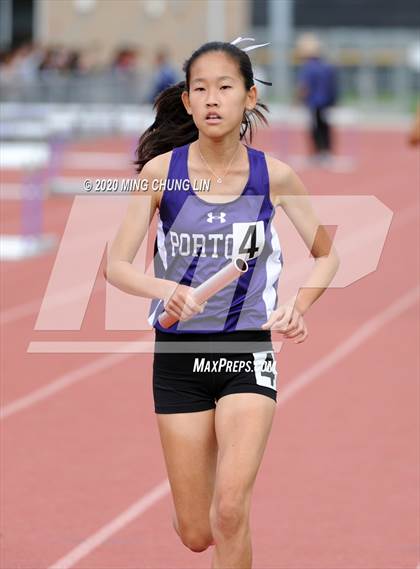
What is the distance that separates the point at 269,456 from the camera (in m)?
7.20

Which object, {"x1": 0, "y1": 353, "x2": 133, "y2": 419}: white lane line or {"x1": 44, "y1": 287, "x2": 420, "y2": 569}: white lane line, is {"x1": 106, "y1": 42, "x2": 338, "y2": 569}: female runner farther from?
{"x1": 0, "y1": 353, "x2": 133, "y2": 419}: white lane line

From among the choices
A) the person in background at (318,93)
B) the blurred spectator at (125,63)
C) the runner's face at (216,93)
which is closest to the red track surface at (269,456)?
the runner's face at (216,93)

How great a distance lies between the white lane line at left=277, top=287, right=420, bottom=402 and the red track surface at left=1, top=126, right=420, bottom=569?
0.11ft

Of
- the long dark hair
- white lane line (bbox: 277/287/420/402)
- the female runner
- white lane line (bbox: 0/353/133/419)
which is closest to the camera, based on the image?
the female runner

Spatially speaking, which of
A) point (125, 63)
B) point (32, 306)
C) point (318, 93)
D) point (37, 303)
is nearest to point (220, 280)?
point (32, 306)

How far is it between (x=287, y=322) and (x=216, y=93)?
2.32 feet

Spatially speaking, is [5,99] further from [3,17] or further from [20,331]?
[3,17]

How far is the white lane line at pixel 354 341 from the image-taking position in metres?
8.90

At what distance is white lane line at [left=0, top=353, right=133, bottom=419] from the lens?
27.0 feet

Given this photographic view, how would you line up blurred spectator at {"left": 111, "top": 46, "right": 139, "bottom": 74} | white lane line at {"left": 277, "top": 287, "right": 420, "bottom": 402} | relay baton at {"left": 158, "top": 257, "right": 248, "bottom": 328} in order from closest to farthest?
relay baton at {"left": 158, "top": 257, "right": 248, "bottom": 328}, white lane line at {"left": 277, "top": 287, "right": 420, "bottom": 402}, blurred spectator at {"left": 111, "top": 46, "right": 139, "bottom": 74}

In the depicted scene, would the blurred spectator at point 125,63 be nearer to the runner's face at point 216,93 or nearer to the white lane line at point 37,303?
the white lane line at point 37,303

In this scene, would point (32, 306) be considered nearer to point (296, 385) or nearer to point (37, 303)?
point (37, 303)

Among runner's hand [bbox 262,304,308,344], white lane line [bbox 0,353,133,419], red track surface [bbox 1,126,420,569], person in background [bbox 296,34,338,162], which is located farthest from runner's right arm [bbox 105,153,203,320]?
person in background [bbox 296,34,338,162]

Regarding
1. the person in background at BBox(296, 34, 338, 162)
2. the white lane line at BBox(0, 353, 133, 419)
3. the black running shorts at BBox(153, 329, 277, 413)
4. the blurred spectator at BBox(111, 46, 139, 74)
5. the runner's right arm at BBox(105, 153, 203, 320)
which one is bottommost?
the blurred spectator at BBox(111, 46, 139, 74)
